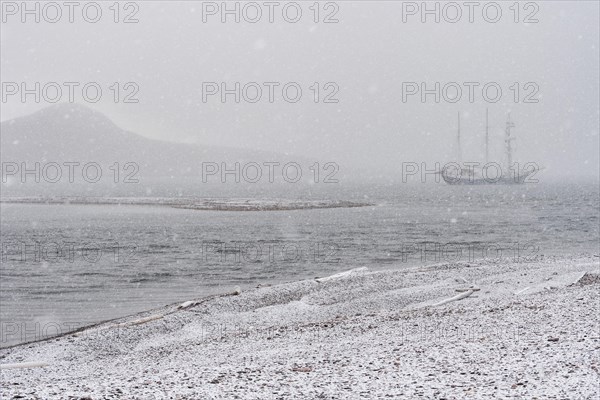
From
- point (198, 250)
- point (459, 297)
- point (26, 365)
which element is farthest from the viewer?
point (198, 250)

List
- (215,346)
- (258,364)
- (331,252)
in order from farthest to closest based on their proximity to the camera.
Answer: (331,252) → (215,346) → (258,364)

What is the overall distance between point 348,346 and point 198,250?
29.5m

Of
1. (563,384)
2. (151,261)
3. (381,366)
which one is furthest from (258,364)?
(151,261)

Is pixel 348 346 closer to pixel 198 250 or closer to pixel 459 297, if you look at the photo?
pixel 459 297

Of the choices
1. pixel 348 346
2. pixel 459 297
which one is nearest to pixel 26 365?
pixel 348 346

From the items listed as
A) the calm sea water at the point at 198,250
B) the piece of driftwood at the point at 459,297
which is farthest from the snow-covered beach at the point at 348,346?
the calm sea water at the point at 198,250

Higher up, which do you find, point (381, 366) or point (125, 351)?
point (381, 366)

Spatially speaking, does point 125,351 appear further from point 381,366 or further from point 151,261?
point 151,261

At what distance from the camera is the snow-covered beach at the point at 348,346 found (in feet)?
29.5

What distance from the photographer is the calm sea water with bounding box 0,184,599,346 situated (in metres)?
24.2

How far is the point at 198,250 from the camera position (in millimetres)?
41125

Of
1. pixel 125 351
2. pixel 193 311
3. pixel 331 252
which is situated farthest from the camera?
pixel 331 252

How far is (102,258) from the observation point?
37.2 meters

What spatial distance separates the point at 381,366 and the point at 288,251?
99.9ft
